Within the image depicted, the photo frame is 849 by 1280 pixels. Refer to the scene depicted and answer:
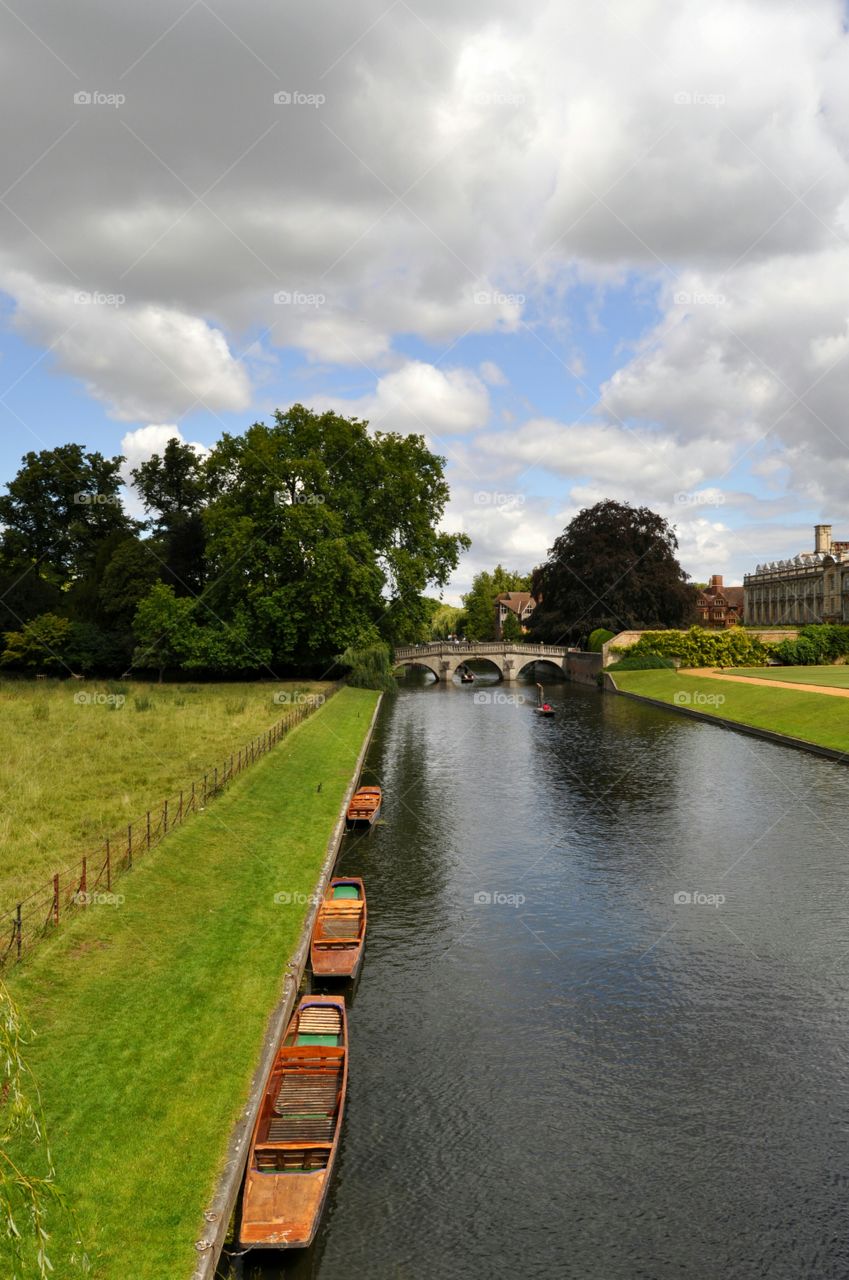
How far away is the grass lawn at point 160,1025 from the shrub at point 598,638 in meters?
74.1

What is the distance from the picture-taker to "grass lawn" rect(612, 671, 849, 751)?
5034 cm

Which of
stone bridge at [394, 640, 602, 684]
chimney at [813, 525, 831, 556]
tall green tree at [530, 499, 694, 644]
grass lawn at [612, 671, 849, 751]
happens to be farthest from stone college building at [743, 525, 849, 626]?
grass lawn at [612, 671, 849, 751]

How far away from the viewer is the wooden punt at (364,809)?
32.2 metres

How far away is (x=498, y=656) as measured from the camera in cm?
10444

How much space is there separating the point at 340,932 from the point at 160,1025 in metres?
6.15

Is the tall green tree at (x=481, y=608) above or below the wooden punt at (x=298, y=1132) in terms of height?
above

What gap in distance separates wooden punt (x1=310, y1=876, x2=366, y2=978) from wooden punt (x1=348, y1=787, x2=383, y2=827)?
8.03 meters

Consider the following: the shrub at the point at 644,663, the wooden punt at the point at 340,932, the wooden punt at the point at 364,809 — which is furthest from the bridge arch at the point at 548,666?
the wooden punt at the point at 340,932

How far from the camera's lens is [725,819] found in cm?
3338

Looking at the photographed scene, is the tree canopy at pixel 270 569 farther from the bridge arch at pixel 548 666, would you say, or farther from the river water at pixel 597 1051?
the river water at pixel 597 1051

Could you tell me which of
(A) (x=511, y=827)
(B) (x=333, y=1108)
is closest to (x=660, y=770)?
(A) (x=511, y=827)

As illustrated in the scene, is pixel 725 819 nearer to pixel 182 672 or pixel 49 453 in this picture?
pixel 182 672

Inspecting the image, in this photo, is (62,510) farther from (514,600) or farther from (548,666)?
(514,600)

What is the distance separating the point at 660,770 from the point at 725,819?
10385 millimetres
